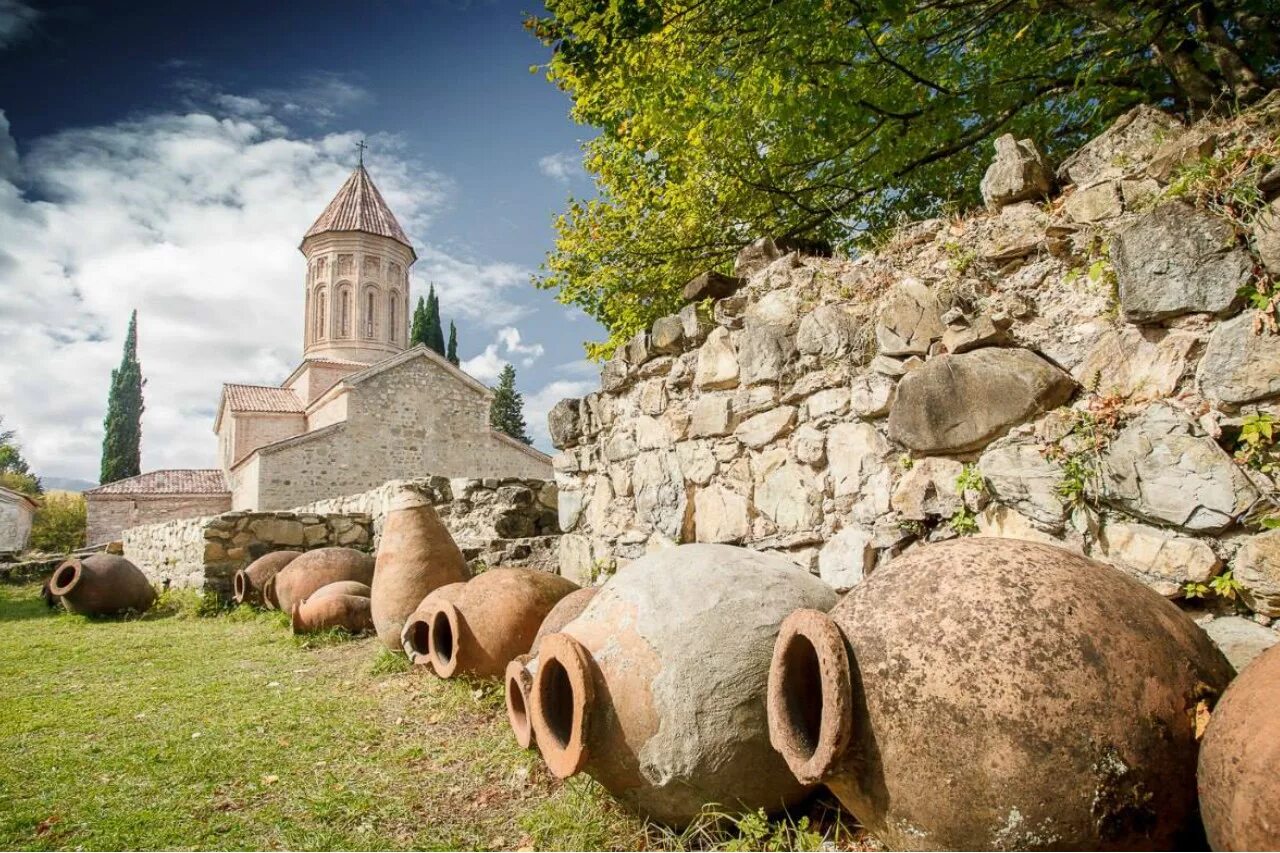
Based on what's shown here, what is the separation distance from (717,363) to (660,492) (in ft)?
3.10

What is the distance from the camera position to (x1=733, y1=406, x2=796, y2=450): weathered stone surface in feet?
12.6

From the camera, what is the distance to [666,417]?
4.72m

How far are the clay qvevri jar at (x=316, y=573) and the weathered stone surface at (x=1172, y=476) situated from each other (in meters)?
6.68

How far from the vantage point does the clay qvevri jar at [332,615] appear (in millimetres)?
6195

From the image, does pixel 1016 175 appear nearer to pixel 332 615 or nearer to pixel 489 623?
pixel 489 623

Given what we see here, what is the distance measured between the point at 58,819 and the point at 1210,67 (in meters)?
7.55

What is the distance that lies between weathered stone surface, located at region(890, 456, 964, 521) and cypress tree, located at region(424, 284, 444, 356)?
104 ft

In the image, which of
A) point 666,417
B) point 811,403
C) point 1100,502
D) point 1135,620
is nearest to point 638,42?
point 666,417

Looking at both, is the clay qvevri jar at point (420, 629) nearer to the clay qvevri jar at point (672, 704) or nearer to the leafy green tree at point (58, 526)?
the clay qvevri jar at point (672, 704)

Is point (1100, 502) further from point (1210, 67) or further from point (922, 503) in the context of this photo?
point (1210, 67)

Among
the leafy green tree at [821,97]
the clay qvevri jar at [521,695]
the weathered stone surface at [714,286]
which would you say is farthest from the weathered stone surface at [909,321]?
the clay qvevri jar at [521,695]

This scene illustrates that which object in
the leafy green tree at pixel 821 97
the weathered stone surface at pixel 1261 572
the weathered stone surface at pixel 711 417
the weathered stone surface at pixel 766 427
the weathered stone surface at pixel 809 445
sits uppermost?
the leafy green tree at pixel 821 97

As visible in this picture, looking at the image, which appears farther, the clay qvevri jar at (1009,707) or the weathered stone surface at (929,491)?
the weathered stone surface at (929,491)

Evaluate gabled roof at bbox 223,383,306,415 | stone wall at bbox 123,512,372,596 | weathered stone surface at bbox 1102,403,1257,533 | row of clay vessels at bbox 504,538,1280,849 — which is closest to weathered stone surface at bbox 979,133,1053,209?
weathered stone surface at bbox 1102,403,1257,533
